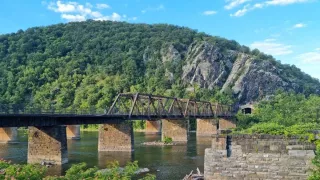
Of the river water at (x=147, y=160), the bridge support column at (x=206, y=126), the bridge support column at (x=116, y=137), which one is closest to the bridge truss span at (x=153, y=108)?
the bridge support column at (x=116, y=137)

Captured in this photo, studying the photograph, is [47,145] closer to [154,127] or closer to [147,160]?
[147,160]

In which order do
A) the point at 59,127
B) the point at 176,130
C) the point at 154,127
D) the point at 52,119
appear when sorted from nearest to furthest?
the point at 52,119
the point at 59,127
the point at 176,130
the point at 154,127

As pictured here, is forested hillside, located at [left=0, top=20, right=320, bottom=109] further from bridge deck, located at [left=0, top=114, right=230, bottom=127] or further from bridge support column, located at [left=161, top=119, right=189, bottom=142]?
bridge deck, located at [left=0, top=114, right=230, bottom=127]

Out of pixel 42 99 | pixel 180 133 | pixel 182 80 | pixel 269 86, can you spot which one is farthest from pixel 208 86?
pixel 180 133

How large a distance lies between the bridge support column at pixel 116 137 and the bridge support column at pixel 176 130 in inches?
856

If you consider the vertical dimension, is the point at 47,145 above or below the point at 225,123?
below

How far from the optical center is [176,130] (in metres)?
82.6

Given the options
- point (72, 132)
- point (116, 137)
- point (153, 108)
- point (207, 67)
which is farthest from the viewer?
point (207, 67)

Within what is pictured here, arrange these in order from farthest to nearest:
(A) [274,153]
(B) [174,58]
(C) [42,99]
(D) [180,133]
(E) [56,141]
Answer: (B) [174,58], (C) [42,99], (D) [180,133], (E) [56,141], (A) [274,153]

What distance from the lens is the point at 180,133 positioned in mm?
81938

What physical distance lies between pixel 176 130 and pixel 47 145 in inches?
1598

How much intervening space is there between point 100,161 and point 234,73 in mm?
137433

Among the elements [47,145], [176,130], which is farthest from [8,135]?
[176,130]

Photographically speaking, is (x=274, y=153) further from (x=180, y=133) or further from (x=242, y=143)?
(x=180, y=133)
